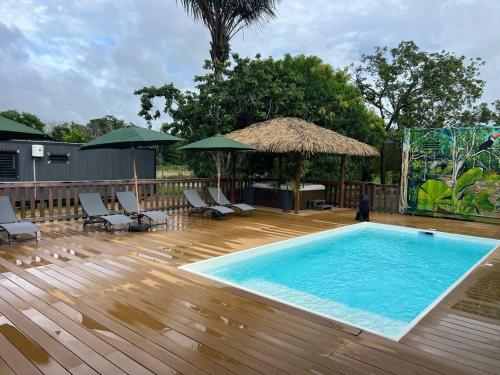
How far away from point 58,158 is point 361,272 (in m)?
11.4

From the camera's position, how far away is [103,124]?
36594 mm

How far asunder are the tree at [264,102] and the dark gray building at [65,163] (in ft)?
6.78

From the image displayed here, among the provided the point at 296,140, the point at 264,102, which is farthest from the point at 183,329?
the point at 264,102

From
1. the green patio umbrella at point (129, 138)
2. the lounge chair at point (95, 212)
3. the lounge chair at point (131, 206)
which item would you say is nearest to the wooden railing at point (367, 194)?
the lounge chair at point (131, 206)

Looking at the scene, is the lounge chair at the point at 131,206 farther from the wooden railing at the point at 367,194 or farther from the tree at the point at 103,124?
the tree at the point at 103,124

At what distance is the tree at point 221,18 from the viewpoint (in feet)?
44.1

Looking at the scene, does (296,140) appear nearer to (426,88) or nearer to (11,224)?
(11,224)

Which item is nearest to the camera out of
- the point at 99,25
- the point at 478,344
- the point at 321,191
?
the point at 478,344

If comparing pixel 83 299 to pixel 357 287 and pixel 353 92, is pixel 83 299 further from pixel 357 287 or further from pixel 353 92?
pixel 353 92

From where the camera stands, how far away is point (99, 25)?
16906 mm

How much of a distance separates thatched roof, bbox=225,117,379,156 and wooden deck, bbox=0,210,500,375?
18.6ft

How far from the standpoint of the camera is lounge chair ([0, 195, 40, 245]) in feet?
20.3

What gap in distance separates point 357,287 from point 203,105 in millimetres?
9446

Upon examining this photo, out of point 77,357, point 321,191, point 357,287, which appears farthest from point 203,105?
point 77,357
